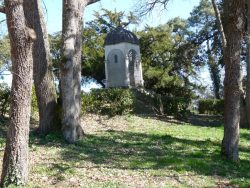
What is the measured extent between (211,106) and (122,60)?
33.7 ft

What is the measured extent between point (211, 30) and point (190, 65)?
3339mm

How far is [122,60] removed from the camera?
27328mm

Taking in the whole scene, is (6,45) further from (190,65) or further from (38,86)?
(190,65)

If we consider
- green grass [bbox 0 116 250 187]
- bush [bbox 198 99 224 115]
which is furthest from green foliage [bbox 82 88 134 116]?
bush [bbox 198 99 224 115]

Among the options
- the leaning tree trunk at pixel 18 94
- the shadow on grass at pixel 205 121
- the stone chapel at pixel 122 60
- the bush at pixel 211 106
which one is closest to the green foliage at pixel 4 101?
the leaning tree trunk at pixel 18 94

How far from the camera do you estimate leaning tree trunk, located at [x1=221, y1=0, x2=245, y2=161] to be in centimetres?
1131

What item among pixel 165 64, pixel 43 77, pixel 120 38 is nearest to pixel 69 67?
pixel 43 77

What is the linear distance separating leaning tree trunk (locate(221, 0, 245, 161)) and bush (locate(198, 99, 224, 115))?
829 inches

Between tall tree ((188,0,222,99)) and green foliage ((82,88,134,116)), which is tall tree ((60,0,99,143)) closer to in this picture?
green foliage ((82,88,134,116))

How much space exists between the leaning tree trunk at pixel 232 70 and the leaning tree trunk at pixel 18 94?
5959mm

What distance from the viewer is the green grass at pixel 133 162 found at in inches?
344

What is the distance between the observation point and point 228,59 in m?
Result: 11.5

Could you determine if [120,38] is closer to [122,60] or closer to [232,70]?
[122,60]

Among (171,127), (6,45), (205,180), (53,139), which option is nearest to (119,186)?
(205,180)
